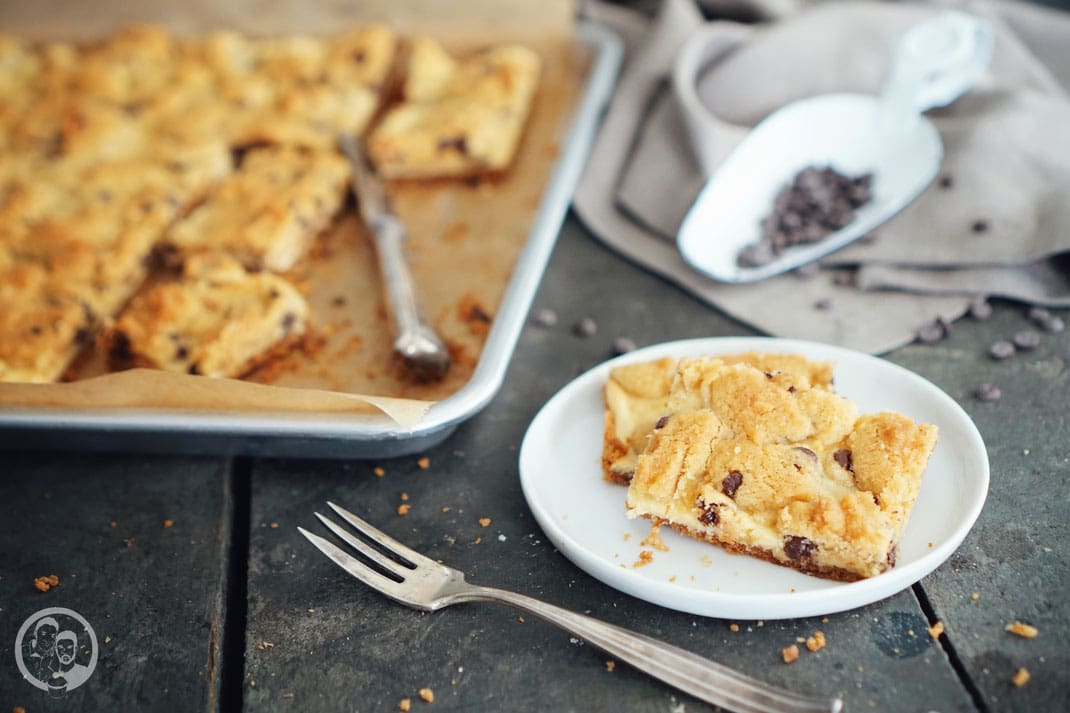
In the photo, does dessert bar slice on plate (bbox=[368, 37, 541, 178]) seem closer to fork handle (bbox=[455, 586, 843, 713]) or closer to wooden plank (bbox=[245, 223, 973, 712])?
wooden plank (bbox=[245, 223, 973, 712])

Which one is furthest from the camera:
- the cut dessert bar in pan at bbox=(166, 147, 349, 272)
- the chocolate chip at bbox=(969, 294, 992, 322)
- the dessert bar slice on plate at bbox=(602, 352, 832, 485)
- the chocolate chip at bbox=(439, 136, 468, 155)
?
the chocolate chip at bbox=(439, 136, 468, 155)

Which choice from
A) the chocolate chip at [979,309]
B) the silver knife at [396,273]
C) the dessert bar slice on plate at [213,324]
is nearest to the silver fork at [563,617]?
the silver knife at [396,273]

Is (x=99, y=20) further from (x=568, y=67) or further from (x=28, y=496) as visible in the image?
(x=28, y=496)

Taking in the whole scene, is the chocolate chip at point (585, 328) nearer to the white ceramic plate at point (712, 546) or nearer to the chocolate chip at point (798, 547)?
the white ceramic plate at point (712, 546)

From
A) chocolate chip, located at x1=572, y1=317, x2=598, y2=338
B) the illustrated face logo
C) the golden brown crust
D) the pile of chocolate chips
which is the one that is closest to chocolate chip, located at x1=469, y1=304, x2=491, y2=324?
chocolate chip, located at x1=572, y1=317, x2=598, y2=338

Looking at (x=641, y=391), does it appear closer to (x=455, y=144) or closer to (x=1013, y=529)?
(x=1013, y=529)

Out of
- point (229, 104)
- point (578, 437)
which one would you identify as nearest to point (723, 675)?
point (578, 437)
